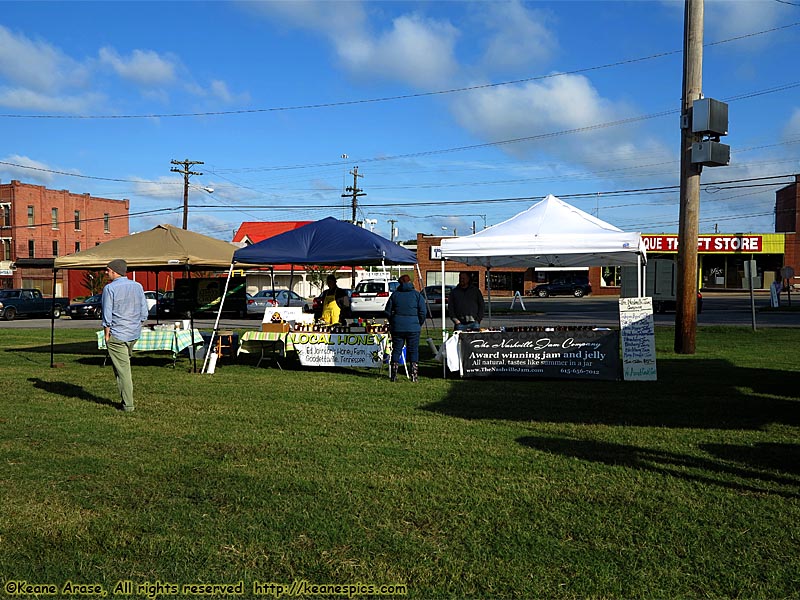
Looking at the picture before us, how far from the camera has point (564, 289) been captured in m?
62.0

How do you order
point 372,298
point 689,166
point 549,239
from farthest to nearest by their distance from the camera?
point 372,298, point 689,166, point 549,239

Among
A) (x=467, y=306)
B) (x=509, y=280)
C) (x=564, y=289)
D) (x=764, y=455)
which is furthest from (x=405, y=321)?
(x=509, y=280)

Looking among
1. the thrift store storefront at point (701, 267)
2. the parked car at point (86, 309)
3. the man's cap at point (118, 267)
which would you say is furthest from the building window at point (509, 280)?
the man's cap at point (118, 267)

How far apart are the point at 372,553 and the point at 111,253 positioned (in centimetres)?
1227

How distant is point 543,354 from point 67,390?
295 inches

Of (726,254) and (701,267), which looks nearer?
(726,254)

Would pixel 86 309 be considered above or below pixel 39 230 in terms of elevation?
below

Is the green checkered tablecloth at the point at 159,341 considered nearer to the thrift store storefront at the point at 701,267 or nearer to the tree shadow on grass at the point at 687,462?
the tree shadow on grass at the point at 687,462

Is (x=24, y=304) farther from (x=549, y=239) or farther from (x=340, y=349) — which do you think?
(x=549, y=239)

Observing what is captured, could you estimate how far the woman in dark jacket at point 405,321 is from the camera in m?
12.7

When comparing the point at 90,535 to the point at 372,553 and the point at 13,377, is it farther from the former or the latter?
the point at 13,377

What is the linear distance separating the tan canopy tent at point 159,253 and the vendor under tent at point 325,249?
0.70 metres

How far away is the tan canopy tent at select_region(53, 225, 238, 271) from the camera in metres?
14.9

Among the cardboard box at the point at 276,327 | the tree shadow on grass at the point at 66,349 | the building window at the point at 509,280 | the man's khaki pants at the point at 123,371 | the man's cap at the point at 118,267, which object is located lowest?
the tree shadow on grass at the point at 66,349
